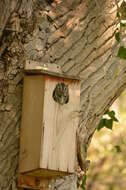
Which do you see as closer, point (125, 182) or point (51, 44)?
point (51, 44)

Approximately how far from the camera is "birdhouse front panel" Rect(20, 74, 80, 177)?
3764 mm

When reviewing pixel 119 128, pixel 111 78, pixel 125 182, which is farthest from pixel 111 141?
pixel 111 78

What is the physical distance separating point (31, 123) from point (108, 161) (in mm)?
7685

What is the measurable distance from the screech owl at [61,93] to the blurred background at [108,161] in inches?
247

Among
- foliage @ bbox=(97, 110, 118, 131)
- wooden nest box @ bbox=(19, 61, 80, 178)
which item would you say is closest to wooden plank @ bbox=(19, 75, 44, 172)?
wooden nest box @ bbox=(19, 61, 80, 178)

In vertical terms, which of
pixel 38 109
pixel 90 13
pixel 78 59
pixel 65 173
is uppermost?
pixel 90 13

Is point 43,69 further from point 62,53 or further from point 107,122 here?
point 107,122

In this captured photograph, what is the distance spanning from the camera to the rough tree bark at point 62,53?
3.81m

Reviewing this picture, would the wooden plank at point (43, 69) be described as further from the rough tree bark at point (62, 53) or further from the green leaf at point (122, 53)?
the green leaf at point (122, 53)

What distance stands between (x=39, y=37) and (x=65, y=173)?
689mm

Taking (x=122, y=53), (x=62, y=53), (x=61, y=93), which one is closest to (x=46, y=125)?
(x=61, y=93)

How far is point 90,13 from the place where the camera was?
412 cm

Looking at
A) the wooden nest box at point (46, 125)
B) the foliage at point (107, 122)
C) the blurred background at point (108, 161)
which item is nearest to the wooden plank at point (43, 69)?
the wooden nest box at point (46, 125)

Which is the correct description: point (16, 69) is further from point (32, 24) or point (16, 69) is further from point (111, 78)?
point (111, 78)
